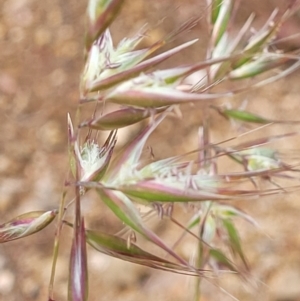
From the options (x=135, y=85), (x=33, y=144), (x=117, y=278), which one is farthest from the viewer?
(x=33, y=144)

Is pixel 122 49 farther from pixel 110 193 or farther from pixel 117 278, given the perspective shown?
pixel 117 278

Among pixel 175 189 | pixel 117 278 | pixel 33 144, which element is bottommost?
pixel 117 278

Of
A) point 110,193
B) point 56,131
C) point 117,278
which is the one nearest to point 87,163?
point 110,193

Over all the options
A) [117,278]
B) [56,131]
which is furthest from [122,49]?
[56,131]

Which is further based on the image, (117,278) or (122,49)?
(117,278)

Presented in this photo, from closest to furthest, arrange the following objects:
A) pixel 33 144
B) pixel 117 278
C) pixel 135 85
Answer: pixel 135 85 → pixel 117 278 → pixel 33 144

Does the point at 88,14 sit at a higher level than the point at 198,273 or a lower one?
higher
